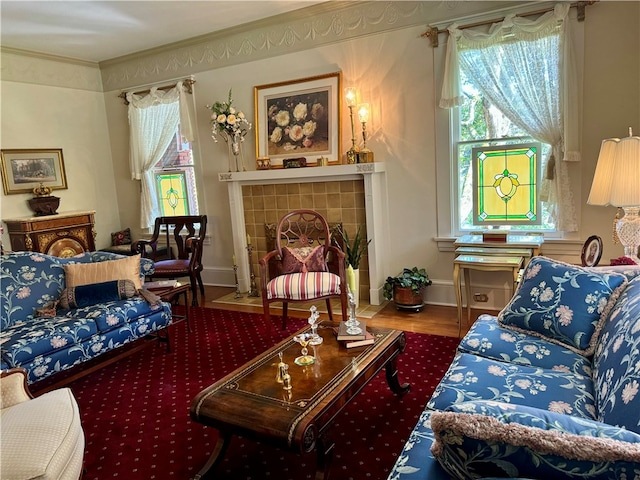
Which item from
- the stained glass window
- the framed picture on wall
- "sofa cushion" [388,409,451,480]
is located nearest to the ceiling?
the framed picture on wall

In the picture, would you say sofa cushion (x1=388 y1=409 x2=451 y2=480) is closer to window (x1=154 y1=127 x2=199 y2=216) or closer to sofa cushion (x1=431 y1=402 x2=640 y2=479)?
sofa cushion (x1=431 y1=402 x2=640 y2=479)

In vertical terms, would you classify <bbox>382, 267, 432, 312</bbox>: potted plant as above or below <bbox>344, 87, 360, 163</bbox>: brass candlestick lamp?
below

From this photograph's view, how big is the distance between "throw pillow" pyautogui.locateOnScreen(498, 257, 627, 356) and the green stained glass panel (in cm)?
420

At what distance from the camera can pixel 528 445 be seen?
0.88m

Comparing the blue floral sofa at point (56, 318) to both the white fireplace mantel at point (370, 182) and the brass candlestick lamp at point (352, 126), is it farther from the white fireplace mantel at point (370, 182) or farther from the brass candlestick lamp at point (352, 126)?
the brass candlestick lamp at point (352, 126)

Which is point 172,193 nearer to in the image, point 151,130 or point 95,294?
point 151,130

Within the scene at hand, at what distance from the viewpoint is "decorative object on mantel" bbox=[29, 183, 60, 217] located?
4.91 meters

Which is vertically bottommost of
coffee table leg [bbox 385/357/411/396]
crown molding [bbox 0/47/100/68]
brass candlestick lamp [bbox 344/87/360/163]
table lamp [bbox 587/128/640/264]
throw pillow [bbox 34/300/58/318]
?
coffee table leg [bbox 385/357/411/396]

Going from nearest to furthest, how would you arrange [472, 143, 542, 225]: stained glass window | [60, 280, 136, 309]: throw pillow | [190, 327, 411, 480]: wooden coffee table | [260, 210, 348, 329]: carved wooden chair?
1. [190, 327, 411, 480]: wooden coffee table
2. [60, 280, 136, 309]: throw pillow
3. [260, 210, 348, 329]: carved wooden chair
4. [472, 143, 542, 225]: stained glass window

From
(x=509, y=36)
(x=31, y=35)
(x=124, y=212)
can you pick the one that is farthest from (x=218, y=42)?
(x=509, y=36)

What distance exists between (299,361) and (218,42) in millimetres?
3909

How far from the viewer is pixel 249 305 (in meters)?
4.46

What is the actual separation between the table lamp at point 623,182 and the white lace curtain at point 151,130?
406cm

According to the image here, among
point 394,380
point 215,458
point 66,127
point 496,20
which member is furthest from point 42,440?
point 66,127
